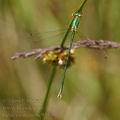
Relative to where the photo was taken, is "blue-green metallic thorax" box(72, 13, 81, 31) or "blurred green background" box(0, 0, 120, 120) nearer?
"blue-green metallic thorax" box(72, 13, 81, 31)

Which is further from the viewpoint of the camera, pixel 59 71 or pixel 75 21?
pixel 59 71

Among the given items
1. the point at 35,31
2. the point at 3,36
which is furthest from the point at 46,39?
the point at 3,36

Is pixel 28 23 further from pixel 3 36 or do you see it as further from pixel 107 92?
pixel 107 92

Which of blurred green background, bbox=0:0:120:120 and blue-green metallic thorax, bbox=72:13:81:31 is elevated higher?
blue-green metallic thorax, bbox=72:13:81:31

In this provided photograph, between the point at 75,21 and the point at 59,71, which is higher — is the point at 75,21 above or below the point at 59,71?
above

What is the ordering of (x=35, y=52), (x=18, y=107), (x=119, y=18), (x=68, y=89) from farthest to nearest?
(x=68, y=89) → (x=119, y=18) → (x=18, y=107) → (x=35, y=52)

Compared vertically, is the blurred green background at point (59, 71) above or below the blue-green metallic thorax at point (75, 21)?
below

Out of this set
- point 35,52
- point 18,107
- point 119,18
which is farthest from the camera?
point 119,18

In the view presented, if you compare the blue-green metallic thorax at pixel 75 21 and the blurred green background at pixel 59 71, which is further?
the blurred green background at pixel 59 71
